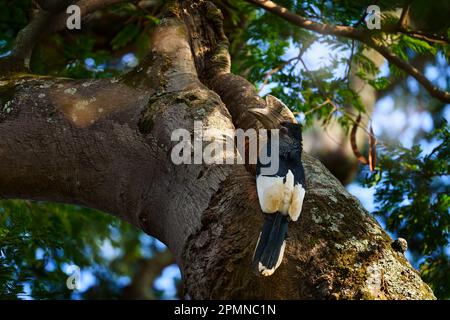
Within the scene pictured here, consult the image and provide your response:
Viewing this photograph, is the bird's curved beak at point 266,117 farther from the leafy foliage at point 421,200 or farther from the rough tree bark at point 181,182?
the leafy foliage at point 421,200

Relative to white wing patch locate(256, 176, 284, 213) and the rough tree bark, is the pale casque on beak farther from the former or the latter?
white wing patch locate(256, 176, 284, 213)

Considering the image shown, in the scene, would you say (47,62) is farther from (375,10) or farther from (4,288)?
(375,10)

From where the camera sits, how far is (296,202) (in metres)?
2.33

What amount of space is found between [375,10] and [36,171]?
2.03 metres

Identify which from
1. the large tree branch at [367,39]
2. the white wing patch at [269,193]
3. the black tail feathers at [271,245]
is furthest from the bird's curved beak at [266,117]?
the large tree branch at [367,39]

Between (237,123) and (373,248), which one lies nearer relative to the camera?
(373,248)

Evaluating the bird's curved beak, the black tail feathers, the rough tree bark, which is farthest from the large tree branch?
the black tail feathers

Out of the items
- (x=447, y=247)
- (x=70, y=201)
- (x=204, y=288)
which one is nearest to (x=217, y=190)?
(x=204, y=288)

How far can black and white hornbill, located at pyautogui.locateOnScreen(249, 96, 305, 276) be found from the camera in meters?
1.98

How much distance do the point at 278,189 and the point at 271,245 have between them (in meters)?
0.46

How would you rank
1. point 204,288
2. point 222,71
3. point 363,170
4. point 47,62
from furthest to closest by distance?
point 47,62, point 363,170, point 222,71, point 204,288

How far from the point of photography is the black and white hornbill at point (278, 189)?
198 cm

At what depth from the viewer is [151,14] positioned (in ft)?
16.2

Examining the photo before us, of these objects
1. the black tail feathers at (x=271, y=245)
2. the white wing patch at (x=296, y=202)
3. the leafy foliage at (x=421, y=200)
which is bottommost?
the leafy foliage at (x=421, y=200)
